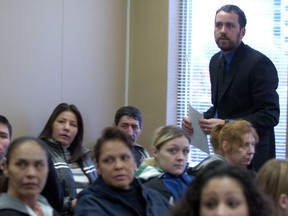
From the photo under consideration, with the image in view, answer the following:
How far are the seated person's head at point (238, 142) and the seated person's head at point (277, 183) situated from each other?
3.03 ft

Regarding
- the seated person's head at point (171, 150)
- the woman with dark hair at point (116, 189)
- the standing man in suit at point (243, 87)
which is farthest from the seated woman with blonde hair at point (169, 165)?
the standing man in suit at point (243, 87)

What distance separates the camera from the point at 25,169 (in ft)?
7.79

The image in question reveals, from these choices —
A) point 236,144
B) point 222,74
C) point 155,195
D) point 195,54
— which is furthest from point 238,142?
point 195,54

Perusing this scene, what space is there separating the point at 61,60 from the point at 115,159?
1.86m

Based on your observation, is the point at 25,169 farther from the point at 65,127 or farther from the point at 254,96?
the point at 254,96

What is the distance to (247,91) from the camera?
371 cm

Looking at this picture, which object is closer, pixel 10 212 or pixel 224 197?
pixel 224 197

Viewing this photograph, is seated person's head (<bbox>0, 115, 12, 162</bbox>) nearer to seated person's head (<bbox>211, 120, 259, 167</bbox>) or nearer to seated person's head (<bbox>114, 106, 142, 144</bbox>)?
seated person's head (<bbox>114, 106, 142, 144</bbox>)

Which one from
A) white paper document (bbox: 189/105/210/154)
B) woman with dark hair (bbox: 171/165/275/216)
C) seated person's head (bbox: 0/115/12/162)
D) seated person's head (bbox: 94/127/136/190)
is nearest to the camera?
woman with dark hair (bbox: 171/165/275/216)

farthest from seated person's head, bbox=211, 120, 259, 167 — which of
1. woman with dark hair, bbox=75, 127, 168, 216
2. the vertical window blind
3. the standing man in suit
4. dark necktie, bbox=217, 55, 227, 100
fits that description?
the vertical window blind

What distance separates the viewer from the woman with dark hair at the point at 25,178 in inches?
90.7

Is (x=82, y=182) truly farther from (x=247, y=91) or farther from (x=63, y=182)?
(x=247, y=91)

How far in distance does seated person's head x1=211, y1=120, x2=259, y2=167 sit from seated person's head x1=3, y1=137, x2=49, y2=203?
1.30 m

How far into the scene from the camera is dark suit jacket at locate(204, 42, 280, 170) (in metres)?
3.64
